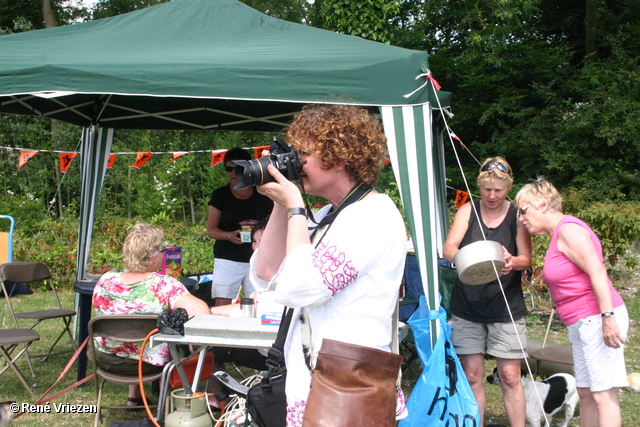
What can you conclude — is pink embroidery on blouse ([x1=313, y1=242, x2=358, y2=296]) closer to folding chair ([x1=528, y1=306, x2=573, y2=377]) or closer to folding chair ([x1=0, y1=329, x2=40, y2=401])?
folding chair ([x1=528, y1=306, x2=573, y2=377])

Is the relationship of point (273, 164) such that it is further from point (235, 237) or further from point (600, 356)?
point (235, 237)

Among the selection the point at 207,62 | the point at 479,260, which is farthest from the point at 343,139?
the point at 207,62

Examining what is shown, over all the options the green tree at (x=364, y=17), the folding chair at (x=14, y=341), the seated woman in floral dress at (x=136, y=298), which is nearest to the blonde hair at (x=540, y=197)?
the seated woman in floral dress at (x=136, y=298)

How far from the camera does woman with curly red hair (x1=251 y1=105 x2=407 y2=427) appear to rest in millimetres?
1359

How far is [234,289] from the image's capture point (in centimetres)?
445

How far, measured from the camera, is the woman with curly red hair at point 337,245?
136cm

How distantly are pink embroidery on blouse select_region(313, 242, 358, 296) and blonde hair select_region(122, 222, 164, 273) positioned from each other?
1.88 metres

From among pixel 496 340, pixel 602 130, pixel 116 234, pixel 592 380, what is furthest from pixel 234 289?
pixel 602 130

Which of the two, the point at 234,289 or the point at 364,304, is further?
the point at 234,289

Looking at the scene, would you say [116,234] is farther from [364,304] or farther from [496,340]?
[364,304]

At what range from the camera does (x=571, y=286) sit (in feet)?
8.65

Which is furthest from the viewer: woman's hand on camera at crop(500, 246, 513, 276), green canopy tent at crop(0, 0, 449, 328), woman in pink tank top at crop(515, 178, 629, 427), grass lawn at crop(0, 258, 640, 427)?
grass lawn at crop(0, 258, 640, 427)

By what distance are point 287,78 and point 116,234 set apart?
6.23 meters

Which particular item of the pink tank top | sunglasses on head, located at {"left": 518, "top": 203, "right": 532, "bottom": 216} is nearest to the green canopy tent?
sunglasses on head, located at {"left": 518, "top": 203, "right": 532, "bottom": 216}
